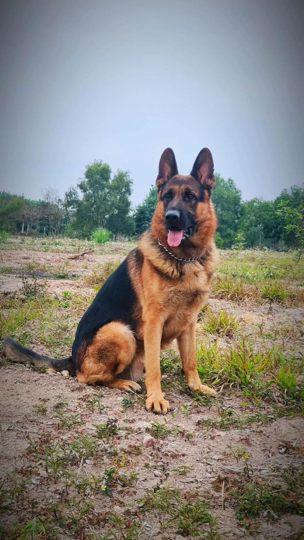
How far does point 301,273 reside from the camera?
920 centimetres

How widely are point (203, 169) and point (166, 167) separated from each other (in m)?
0.39

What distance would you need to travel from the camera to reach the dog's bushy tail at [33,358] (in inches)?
147

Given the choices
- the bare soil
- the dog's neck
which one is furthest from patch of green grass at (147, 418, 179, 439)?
the dog's neck

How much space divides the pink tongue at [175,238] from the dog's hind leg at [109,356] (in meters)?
0.95

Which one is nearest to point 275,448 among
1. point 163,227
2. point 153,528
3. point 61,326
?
point 153,528

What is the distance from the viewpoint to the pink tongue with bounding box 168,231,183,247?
133 inches

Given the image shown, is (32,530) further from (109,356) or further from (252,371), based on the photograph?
(252,371)

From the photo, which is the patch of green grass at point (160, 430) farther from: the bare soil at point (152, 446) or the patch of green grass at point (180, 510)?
the patch of green grass at point (180, 510)

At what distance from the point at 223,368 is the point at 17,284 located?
556 centimetres

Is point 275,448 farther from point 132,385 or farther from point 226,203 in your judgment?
point 226,203

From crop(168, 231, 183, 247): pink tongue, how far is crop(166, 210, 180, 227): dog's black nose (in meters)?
0.11

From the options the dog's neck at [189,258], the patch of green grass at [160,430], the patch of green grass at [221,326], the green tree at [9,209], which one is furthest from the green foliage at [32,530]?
the green tree at [9,209]

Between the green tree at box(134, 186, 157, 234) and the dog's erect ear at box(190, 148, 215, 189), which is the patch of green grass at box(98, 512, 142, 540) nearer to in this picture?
the dog's erect ear at box(190, 148, 215, 189)

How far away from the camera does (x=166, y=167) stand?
3.68 metres
